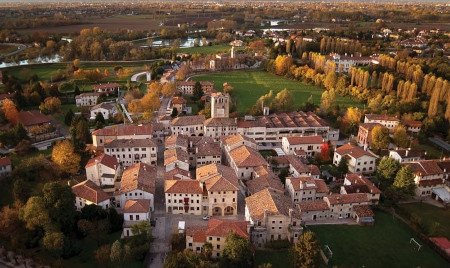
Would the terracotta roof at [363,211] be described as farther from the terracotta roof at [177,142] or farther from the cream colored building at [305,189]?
the terracotta roof at [177,142]

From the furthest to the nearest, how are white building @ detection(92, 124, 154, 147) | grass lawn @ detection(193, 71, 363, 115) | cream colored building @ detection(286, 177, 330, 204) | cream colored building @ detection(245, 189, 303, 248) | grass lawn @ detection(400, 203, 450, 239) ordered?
grass lawn @ detection(193, 71, 363, 115), white building @ detection(92, 124, 154, 147), cream colored building @ detection(286, 177, 330, 204), grass lawn @ detection(400, 203, 450, 239), cream colored building @ detection(245, 189, 303, 248)

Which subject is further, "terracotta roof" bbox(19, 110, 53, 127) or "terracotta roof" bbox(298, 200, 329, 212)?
"terracotta roof" bbox(19, 110, 53, 127)

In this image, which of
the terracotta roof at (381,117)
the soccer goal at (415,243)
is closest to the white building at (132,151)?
the soccer goal at (415,243)

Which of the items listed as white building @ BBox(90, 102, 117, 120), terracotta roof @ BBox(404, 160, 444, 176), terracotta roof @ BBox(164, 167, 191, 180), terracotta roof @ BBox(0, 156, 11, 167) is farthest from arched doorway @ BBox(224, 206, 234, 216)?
white building @ BBox(90, 102, 117, 120)

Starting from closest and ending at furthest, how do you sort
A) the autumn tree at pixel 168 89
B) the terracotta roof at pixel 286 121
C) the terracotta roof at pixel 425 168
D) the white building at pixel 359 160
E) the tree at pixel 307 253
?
the tree at pixel 307 253
the terracotta roof at pixel 425 168
the white building at pixel 359 160
the terracotta roof at pixel 286 121
the autumn tree at pixel 168 89

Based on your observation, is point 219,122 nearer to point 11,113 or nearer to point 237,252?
point 237,252

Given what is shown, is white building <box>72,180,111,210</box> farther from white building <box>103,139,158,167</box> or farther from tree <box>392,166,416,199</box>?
tree <box>392,166,416,199</box>

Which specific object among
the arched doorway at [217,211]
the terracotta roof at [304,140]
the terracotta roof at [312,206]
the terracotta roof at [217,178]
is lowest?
the arched doorway at [217,211]
